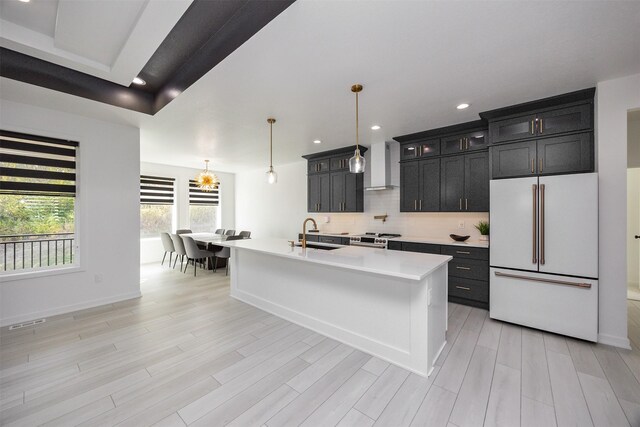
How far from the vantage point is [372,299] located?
248 cm

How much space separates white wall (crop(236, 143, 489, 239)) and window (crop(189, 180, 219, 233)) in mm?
757

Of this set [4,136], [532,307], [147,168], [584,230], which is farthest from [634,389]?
[147,168]

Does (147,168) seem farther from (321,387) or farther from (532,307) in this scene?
(532,307)

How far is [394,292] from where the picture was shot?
234cm

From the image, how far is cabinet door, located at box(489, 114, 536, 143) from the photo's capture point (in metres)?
3.12

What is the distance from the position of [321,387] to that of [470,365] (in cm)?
134

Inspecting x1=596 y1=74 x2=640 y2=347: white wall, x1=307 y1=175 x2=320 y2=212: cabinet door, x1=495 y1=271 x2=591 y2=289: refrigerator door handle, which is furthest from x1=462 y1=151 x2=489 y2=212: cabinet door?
x1=307 y1=175 x2=320 y2=212: cabinet door

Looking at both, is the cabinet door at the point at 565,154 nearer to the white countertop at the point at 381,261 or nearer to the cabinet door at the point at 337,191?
the white countertop at the point at 381,261

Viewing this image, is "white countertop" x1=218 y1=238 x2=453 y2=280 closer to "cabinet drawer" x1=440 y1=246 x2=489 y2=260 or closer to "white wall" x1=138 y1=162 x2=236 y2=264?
"cabinet drawer" x1=440 y1=246 x2=489 y2=260

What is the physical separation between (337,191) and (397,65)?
3329 millimetres

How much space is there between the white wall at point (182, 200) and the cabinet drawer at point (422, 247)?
6.26 meters

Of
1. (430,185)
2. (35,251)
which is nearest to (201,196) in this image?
(35,251)

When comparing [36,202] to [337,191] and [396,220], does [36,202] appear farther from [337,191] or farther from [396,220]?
[396,220]

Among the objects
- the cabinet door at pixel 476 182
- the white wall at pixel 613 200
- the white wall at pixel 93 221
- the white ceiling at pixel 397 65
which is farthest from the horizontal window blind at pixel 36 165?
the white wall at pixel 613 200
